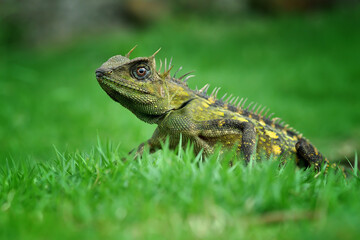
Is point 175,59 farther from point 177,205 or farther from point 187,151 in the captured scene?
point 177,205

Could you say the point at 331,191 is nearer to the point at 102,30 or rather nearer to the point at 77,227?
the point at 77,227

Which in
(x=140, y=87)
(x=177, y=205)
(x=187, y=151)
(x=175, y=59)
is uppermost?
(x=175, y=59)

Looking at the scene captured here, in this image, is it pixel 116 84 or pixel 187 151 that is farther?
pixel 116 84

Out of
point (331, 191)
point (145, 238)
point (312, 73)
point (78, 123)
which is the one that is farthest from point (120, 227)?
point (312, 73)

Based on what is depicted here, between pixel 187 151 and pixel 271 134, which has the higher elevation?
pixel 271 134

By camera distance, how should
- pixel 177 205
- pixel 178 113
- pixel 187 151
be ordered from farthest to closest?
1. pixel 178 113
2. pixel 187 151
3. pixel 177 205

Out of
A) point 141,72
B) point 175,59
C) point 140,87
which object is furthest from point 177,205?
point 175,59

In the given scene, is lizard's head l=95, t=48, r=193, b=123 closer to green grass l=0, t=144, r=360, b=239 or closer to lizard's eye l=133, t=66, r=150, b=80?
lizard's eye l=133, t=66, r=150, b=80
